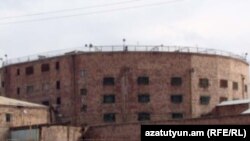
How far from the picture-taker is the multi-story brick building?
62156 mm

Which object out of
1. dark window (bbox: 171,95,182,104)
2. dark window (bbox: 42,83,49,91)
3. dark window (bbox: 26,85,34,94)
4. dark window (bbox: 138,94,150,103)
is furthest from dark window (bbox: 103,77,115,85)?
dark window (bbox: 26,85,34,94)

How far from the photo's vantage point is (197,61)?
64.0 meters

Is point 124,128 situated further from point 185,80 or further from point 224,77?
point 224,77

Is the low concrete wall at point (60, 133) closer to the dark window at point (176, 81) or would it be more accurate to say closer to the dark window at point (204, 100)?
the dark window at point (176, 81)

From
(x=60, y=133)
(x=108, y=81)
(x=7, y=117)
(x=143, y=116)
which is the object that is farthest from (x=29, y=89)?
(x=60, y=133)

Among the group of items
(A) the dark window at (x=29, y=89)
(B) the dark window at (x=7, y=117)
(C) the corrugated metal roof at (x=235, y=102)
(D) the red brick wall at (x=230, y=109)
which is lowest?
(B) the dark window at (x=7, y=117)

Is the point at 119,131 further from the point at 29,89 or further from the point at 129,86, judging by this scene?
the point at 29,89

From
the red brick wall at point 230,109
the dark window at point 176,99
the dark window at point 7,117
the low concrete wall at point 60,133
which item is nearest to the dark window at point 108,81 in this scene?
the dark window at point 176,99

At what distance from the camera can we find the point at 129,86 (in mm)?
62375

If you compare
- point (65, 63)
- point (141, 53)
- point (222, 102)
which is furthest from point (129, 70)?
point (222, 102)

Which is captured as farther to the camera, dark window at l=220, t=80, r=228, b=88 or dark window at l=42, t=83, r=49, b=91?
dark window at l=220, t=80, r=228, b=88

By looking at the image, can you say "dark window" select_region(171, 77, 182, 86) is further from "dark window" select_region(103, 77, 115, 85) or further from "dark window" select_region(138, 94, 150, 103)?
"dark window" select_region(103, 77, 115, 85)

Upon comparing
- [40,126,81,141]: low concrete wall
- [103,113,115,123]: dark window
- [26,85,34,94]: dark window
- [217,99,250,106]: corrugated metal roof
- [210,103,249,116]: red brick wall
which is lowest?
[40,126,81,141]: low concrete wall

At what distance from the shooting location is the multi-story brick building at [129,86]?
62.2 meters
